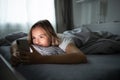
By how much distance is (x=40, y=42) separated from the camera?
5.29 ft

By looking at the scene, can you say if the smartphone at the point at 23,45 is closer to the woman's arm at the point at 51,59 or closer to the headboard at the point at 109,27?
the woman's arm at the point at 51,59

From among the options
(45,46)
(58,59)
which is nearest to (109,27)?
(45,46)

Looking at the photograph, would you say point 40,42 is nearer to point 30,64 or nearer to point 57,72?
point 30,64

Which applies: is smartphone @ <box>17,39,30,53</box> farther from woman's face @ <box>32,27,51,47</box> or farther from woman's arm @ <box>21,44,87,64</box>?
woman's face @ <box>32,27,51,47</box>

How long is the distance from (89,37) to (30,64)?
819 mm

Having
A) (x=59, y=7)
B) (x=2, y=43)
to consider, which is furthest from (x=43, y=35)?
(x=59, y=7)

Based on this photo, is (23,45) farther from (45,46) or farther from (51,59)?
(45,46)

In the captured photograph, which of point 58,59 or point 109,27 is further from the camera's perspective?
point 109,27

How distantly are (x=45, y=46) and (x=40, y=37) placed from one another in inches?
3.2

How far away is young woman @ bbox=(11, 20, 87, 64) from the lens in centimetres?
128

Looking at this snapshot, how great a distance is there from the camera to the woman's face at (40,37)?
62.6 inches

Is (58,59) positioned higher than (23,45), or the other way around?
(23,45)

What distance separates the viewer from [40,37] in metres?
1.59

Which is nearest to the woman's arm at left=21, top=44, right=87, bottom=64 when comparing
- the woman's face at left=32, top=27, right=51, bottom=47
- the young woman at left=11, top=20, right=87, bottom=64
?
the young woman at left=11, top=20, right=87, bottom=64
